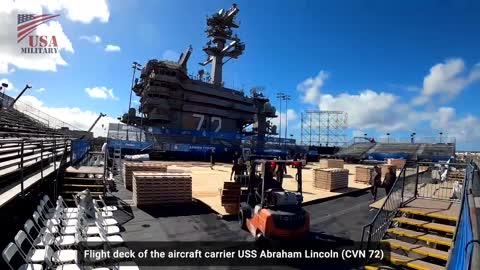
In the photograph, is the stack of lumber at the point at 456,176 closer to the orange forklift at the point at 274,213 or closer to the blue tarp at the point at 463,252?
the orange forklift at the point at 274,213

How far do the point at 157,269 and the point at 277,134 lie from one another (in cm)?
6531

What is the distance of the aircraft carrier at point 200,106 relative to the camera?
45538mm

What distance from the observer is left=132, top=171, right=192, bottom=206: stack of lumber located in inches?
493

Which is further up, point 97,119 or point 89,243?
point 97,119

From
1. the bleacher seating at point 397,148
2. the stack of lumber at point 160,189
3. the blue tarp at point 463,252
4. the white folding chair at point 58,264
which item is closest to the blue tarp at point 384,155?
the bleacher seating at point 397,148

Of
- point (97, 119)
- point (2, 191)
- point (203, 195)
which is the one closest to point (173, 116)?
point (97, 119)

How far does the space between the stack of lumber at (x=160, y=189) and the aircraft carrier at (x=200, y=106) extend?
26.1 m

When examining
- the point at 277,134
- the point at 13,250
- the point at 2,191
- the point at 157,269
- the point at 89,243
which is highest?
the point at 277,134

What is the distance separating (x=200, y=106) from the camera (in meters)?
52.3

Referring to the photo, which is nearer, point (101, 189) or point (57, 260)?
point (57, 260)

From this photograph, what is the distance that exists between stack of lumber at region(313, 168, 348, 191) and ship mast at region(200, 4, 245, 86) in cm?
4290

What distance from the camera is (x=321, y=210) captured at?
13711 mm

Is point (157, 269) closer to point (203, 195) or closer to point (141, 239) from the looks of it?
point (141, 239)

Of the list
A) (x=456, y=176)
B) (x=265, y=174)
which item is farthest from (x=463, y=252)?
(x=456, y=176)
